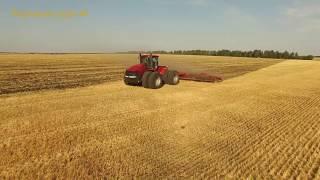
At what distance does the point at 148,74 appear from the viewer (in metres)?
16.0

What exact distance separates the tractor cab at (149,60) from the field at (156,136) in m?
2.61

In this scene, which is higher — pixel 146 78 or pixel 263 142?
pixel 146 78

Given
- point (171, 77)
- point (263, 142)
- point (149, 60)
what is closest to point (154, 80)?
point (149, 60)

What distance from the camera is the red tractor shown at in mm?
15984

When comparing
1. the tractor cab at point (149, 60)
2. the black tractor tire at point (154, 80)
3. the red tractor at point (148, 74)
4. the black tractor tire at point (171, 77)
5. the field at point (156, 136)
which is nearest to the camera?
the field at point (156, 136)

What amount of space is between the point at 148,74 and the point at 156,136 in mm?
7928

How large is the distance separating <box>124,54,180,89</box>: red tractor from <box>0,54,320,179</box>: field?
1719 millimetres

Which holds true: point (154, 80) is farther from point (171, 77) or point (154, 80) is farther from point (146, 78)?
point (171, 77)

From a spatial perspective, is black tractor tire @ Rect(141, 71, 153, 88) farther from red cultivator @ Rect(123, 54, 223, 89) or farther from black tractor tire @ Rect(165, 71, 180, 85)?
black tractor tire @ Rect(165, 71, 180, 85)

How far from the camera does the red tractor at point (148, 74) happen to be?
15984 mm

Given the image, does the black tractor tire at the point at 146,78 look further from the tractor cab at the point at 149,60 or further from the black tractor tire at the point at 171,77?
the black tractor tire at the point at 171,77

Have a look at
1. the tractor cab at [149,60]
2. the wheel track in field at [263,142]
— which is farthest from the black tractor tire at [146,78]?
the wheel track in field at [263,142]

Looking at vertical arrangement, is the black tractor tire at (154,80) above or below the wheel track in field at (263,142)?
above

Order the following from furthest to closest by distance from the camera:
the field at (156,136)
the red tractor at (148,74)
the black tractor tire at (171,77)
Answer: the black tractor tire at (171,77), the red tractor at (148,74), the field at (156,136)
